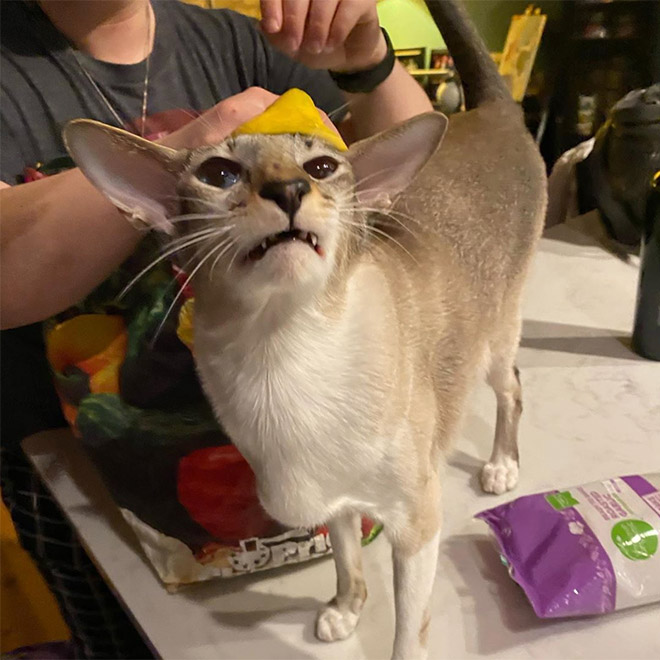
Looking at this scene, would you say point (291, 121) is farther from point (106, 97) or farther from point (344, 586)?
point (344, 586)

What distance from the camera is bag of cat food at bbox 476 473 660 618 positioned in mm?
646

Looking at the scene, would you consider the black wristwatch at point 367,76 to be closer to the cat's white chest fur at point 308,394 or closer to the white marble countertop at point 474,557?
the cat's white chest fur at point 308,394

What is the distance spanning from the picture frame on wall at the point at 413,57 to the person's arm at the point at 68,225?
108 centimetres

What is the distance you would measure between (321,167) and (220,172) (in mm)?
75

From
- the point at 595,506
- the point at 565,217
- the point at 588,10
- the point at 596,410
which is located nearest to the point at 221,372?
the point at 595,506

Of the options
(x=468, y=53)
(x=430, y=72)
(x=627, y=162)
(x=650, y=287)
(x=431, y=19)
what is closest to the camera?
(x=468, y=53)

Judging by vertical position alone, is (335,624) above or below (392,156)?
below

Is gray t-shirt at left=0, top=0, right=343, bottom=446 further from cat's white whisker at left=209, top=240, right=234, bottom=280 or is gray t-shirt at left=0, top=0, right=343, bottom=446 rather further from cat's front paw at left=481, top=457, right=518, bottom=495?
cat's front paw at left=481, top=457, right=518, bottom=495

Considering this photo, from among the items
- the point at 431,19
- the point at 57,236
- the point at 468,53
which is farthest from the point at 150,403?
the point at 431,19

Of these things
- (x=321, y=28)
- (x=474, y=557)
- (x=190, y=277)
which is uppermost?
(x=321, y=28)

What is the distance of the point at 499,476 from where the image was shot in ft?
2.70

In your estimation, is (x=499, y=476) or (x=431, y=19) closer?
(x=499, y=476)

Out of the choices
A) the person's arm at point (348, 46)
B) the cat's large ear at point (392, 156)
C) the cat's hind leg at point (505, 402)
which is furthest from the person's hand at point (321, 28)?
→ the cat's hind leg at point (505, 402)

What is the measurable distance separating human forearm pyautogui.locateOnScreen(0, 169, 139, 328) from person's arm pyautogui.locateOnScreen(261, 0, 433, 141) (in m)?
0.21
